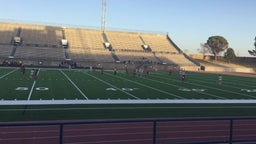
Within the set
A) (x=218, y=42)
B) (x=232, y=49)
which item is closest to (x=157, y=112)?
(x=232, y=49)

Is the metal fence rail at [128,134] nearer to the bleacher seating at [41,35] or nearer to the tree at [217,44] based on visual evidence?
→ the bleacher seating at [41,35]

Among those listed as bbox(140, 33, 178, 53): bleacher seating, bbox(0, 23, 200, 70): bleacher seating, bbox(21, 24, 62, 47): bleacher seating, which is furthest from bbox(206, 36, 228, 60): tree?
bbox(21, 24, 62, 47): bleacher seating

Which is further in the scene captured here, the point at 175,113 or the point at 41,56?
the point at 41,56

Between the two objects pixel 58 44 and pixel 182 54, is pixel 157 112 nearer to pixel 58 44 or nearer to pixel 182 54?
pixel 58 44

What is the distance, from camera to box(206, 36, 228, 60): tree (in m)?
100

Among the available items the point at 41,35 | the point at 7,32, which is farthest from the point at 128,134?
the point at 41,35

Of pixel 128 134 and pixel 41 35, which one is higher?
pixel 41 35

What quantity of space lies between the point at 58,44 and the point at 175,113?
5800 centimetres

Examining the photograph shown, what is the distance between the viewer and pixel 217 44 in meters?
100

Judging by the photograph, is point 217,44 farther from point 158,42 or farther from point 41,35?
point 41,35

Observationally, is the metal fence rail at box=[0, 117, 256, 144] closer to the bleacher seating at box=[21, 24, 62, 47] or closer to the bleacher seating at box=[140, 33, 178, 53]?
the bleacher seating at box=[21, 24, 62, 47]

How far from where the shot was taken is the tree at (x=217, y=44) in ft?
329

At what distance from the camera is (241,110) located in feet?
48.5

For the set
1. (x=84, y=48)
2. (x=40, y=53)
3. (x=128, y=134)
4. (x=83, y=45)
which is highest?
(x=83, y=45)
